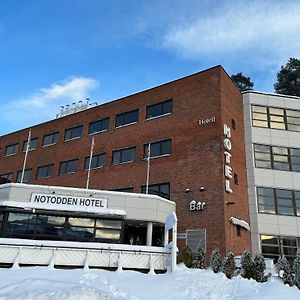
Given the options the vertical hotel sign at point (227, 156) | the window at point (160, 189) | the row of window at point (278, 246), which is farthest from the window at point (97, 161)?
the row of window at point (278, 246)

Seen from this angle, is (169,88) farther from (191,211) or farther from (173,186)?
(191,211)

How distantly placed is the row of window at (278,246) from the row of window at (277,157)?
4957 millimetres

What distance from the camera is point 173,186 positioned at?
25.6 meters

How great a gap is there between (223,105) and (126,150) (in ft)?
27.7

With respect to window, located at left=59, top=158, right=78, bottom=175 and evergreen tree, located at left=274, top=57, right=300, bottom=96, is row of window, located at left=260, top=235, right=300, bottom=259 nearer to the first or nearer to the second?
window, located at left=59, top=158, right=78, bottom=175

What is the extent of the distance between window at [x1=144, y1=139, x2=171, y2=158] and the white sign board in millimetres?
6819

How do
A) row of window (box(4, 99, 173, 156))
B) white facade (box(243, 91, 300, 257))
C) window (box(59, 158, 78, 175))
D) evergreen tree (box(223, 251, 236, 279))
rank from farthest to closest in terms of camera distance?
window (box(59, 158, 78, 175)), row of window (box(4, 99, 173, 156)), white facade (box(243, 91, 300, 257)), evergreen tree (box(223, 251, 236, 279))

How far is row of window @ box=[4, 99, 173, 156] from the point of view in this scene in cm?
2880

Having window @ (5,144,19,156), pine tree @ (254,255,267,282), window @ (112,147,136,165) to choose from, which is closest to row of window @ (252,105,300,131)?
window @ (112,147,136,165)

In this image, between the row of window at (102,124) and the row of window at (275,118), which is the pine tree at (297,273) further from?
the row of window at (102,124)

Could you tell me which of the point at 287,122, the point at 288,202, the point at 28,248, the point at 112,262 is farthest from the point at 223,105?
the point at 28,248

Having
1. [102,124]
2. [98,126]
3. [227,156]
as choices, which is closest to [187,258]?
[227,156]

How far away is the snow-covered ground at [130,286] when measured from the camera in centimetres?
879

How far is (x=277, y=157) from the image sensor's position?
27188 millimetres
